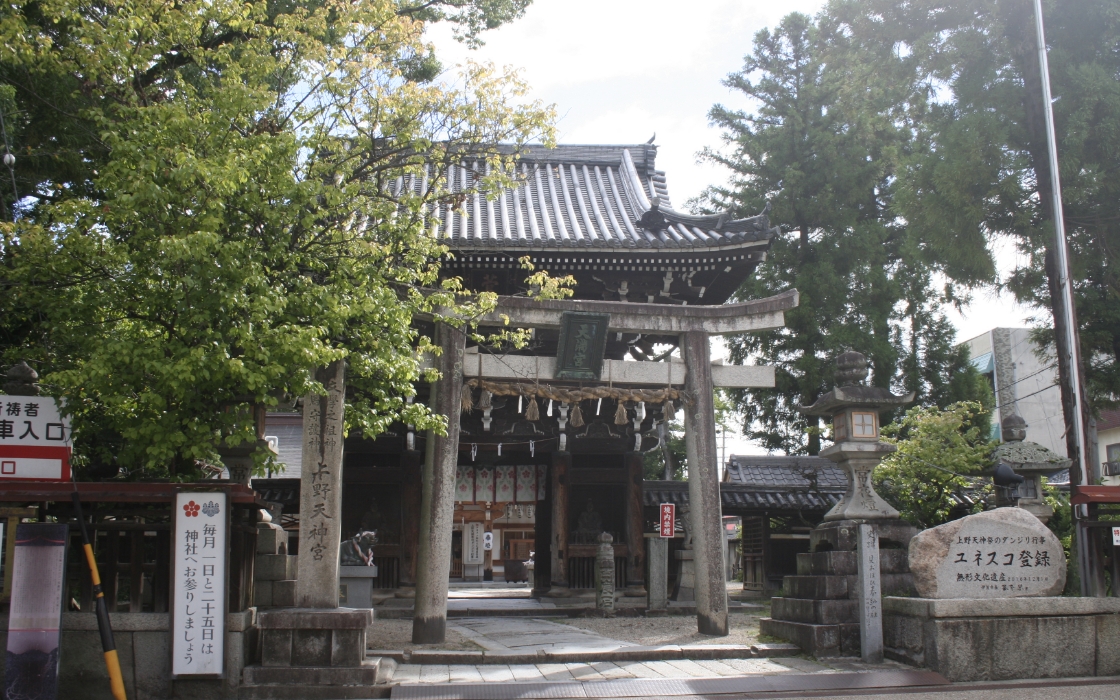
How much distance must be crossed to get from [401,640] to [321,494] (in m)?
3.61

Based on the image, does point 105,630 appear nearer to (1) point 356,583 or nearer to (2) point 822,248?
(1) point 356,583

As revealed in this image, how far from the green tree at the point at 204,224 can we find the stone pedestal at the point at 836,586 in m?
5.45

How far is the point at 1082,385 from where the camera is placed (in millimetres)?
12828

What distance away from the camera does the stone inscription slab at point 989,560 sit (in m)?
9.30

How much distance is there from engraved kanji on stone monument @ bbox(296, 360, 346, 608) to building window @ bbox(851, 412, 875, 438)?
6790mm

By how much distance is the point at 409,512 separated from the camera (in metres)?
17.6

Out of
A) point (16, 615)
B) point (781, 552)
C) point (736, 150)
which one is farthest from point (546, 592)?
point (736, 150)

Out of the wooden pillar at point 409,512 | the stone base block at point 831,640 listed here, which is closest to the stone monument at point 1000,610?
the stone base block at point 831,640

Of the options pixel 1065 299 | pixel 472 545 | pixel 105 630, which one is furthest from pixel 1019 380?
pixel 105 630

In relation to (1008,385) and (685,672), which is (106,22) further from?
(1008,385)

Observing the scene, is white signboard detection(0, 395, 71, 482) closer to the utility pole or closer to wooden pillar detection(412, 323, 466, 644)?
wooden pillar detection(412, 323, 466, 644)

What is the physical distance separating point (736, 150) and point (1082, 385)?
17.1 meters

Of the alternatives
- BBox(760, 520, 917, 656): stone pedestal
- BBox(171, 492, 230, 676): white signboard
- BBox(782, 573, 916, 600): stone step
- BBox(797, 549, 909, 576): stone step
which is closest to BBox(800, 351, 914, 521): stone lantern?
BBox(760, 520, 917, 656): stone pedestal

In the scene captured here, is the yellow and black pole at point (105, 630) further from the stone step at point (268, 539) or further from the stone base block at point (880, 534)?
the stone base block at point (880, 534)
